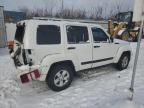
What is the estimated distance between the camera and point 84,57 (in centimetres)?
575

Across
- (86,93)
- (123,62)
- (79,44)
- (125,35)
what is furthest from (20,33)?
(125,35)

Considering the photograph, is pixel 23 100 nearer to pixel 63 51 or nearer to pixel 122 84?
pixel 63 51

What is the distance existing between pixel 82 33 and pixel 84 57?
0.74 meters

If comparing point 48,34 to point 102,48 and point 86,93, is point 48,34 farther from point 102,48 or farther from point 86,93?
point 102,48

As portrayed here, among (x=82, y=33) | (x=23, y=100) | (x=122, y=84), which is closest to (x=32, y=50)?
(x=23, y=100)

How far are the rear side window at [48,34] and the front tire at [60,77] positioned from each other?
0.74 metres

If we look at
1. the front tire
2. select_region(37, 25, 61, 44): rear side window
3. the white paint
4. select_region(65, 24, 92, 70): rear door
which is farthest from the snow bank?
select_region(65, 24, 92, 70): rear door

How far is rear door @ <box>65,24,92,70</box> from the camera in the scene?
5.37 meters

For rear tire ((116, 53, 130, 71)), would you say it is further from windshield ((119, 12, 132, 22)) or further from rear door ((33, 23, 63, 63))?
windshield ((119, 12, 132, 22))

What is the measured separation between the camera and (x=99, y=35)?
6.21 metres

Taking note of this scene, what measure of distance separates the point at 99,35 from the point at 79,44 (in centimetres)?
99

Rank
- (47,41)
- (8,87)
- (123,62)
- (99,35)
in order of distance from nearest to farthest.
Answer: (47,41) < (8,87) < (99,35) < (123,62)

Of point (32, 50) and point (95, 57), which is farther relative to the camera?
point (95, 57)

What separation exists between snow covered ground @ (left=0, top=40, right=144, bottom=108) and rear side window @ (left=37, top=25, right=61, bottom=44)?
145cm
